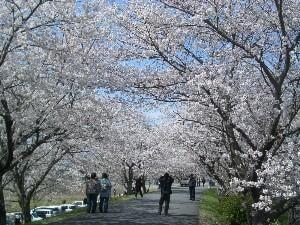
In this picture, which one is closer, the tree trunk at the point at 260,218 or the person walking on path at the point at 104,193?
the tree trunk at the point at 260,218

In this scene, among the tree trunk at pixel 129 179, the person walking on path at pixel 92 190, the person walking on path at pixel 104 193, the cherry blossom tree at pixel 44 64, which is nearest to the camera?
the cherry blossom tree at pixel 44 64

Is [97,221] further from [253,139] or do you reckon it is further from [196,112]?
[253,139]

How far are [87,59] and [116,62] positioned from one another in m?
2.30

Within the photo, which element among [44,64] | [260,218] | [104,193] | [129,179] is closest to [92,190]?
[104,193]

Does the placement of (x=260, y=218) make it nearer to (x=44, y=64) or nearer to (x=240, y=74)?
(x=240, y=74)

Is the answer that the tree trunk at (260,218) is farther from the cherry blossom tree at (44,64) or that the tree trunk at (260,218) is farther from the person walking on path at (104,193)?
the person walking on path at (104,193)

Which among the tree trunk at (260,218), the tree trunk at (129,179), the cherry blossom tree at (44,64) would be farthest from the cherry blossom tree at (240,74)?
the tree trunk at (129,179)

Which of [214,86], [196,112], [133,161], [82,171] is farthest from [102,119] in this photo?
[133,161]

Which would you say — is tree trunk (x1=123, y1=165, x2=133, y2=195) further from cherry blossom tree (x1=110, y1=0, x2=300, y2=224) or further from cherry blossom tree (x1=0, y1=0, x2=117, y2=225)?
cherry blossom tree (x1=110, y1=0, x2=300, y2=224)

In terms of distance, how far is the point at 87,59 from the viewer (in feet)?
42.4

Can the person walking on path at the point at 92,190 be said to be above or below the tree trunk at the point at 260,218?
above

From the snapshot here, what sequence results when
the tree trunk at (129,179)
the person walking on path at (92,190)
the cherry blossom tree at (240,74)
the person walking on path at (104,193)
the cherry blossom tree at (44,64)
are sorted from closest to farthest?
1. the cherry blossom tree at (240,74)
2. the cherry blossom tree at (44,64)
3. the person walking on path at (92,190)
4. the person walking on path at (104,193)
5. the tree trunk at (129,179)

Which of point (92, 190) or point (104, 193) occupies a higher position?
point (92, 190)

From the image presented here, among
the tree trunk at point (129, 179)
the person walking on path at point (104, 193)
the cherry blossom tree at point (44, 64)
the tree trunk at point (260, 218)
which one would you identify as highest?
the cherry blossom tree at point (44, 64)
